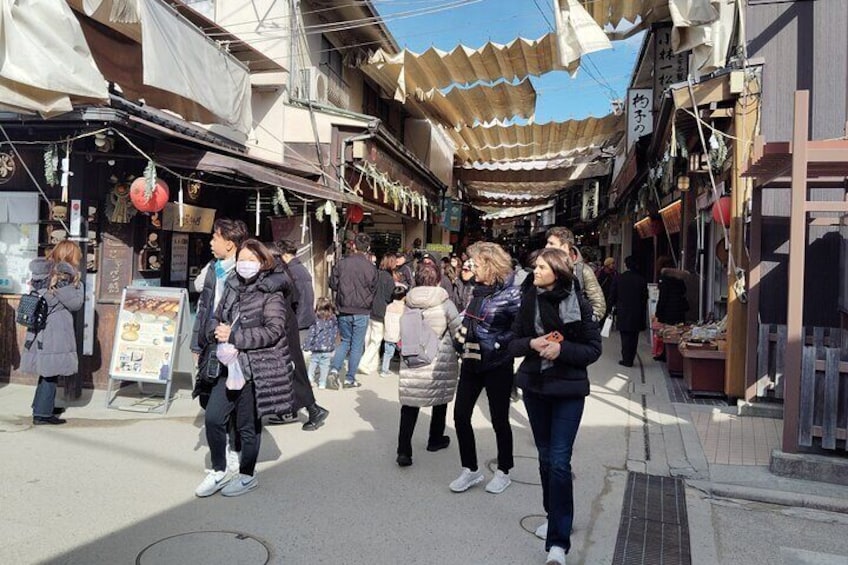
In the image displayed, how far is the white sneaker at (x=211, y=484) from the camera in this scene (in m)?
4.59

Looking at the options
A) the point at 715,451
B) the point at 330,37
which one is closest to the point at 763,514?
the point at 715,451

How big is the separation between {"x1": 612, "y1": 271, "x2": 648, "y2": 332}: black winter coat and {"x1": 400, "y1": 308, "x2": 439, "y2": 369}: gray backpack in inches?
243

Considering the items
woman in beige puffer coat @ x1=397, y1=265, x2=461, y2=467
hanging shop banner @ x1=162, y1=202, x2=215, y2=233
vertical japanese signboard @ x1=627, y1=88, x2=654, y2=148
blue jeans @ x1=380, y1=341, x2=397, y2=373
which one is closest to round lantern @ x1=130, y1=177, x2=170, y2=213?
hanging shop banner @ x1=162, y1=202, x2=215, y2=233

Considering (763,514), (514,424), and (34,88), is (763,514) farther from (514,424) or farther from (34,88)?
(34,88)

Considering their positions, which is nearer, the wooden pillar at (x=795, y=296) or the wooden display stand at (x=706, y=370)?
the wooden pillar at (x=795, y=296)

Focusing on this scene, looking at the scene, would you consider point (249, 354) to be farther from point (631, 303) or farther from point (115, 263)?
point (631, 303)

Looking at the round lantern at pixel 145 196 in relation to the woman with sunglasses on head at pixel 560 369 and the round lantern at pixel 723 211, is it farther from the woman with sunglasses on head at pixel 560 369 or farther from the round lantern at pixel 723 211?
the round lantern at pixel 723 211

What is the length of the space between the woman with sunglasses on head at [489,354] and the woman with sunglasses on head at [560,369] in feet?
2.50

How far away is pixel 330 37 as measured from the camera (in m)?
13.0

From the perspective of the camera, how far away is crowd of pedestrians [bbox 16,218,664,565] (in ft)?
12.2

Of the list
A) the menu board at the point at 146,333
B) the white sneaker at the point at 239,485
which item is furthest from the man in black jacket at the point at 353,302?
the white sneaker at the point at 239,485

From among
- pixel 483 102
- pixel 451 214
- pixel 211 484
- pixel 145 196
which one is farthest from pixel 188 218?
pixel 451 214

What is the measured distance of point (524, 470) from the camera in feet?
17.7

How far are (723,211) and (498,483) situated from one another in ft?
16.5
